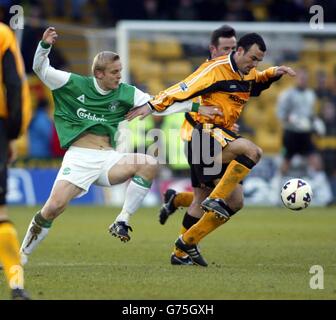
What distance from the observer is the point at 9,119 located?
21.8 ft

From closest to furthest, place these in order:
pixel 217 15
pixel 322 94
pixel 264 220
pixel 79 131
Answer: pixel 79 131, pixel 264 220, pixel 322 94, pixel 217 15

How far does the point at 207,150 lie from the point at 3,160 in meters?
3.00

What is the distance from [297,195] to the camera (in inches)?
387

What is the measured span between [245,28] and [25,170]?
5.35m

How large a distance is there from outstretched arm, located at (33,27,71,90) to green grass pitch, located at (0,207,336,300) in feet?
5.83

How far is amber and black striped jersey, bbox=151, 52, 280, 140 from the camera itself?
9.26m

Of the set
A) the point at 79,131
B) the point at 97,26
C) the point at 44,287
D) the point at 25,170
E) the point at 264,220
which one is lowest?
the point at 44,287

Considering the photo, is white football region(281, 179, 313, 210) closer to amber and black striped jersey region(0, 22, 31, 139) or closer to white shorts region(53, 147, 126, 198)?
white shorts region(53, 147, 126, 198)

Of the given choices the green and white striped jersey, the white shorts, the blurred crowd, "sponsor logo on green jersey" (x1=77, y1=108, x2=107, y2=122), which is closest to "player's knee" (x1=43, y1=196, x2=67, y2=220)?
the white shorts

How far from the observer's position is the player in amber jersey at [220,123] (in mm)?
9109

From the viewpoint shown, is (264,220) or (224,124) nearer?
(224,124)

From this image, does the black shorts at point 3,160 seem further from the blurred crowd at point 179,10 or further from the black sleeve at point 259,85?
the blurred crowd at point 179,10

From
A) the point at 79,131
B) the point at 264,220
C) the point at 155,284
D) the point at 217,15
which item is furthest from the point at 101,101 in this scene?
the point at 217,15

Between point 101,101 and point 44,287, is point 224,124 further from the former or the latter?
point 44,287
